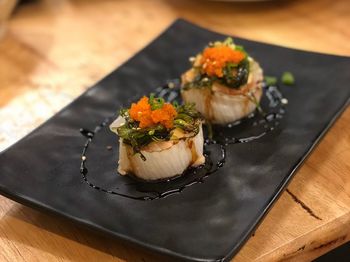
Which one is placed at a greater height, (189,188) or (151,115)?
(151,115)

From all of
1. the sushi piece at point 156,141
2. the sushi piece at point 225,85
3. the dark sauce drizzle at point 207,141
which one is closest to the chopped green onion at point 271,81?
the dark sauce drizzle at point 207,141

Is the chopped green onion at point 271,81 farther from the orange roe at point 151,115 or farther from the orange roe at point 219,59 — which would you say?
the orange roe at point 151,115

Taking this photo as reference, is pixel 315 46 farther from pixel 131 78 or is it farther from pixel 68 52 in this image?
pixel 68 52

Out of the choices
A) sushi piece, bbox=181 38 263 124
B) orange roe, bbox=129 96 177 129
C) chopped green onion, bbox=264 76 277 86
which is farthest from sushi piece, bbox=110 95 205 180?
chopped green onion, bbox=264 76 277 86

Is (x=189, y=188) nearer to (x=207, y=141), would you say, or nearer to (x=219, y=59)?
(x=207, y=141)

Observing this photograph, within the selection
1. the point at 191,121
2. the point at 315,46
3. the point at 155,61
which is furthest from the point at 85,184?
the point at 315,46

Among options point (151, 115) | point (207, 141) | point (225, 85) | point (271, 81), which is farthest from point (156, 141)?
point (271, 81)

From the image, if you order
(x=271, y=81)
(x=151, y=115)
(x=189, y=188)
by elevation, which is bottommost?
(x=189, y=188)
